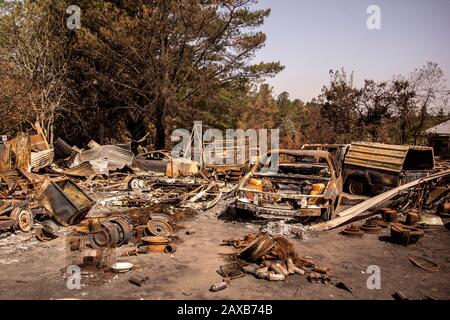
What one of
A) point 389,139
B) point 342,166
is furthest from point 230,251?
point 389,139

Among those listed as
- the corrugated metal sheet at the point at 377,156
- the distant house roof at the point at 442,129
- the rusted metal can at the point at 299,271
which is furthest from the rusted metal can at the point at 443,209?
the distant house roof at the point at 442,129

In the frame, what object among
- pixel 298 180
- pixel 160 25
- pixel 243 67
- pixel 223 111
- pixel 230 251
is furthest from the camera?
pixel 223 111

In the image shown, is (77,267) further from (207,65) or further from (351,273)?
(207,65)

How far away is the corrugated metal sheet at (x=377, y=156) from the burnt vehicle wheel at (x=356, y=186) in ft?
1.81

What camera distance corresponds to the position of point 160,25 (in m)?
20.3

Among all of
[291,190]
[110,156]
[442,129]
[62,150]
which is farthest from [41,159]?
[442,129]

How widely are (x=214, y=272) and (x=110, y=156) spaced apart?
12.6m

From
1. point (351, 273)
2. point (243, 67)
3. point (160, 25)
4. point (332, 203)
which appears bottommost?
point (351, 273)

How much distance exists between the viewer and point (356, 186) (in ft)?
40.8

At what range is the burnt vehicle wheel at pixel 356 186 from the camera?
40.4ft

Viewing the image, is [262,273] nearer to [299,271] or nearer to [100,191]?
[299,271]

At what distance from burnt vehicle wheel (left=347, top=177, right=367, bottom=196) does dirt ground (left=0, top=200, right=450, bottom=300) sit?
467 cm

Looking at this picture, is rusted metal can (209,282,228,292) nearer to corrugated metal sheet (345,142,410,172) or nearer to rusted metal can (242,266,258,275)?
rusted metal can (242,266,258,275)

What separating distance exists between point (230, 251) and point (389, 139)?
20.2 meters
